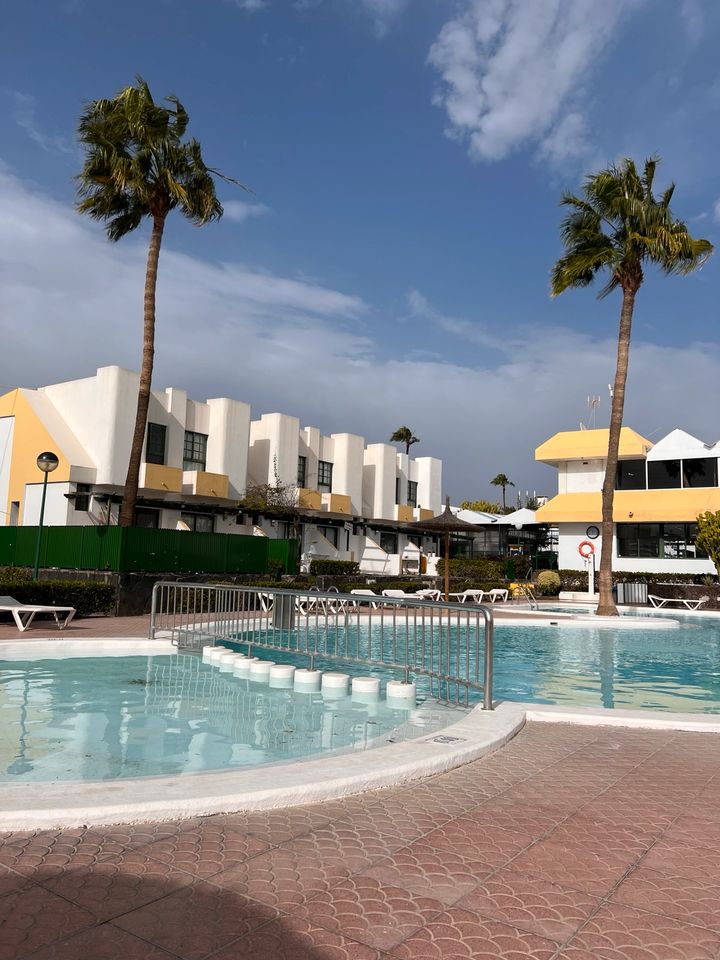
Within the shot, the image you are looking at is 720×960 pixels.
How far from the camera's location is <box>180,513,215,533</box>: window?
37.2 m

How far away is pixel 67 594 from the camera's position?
17.9 m

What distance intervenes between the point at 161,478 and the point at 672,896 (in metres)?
31.8

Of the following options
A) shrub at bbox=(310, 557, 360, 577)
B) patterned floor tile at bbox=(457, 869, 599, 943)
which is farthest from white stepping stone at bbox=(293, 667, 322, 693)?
shrub at bbox=(310, 557, 360, 577)

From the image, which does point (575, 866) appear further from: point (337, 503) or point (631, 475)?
point (337, 503)

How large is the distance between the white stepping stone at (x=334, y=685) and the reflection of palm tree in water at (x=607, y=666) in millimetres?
3890

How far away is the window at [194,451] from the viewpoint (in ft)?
122

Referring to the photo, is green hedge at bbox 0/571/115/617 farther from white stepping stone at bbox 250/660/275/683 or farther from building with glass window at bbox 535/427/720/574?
building with glass window at bbox 535/427/720/574

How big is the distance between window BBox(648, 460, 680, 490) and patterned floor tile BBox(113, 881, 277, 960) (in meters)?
36.3

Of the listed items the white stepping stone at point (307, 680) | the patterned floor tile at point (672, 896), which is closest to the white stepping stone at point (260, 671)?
the white stepping stone at point (307, 680)

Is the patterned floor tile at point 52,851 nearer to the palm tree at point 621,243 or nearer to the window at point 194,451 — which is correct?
the palm tree at point 621,243

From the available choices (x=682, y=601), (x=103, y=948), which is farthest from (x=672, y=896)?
(x=682, y=601)

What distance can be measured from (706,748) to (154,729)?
18.0ft

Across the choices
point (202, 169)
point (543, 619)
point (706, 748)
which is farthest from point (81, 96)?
point (706, 748)

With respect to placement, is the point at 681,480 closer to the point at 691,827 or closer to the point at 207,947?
the point at 691,827
